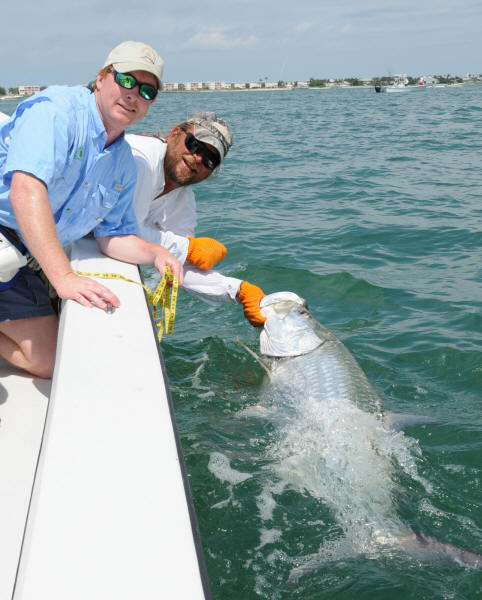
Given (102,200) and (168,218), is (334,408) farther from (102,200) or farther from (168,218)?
(168,218)

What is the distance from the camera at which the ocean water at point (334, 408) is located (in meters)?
2.45

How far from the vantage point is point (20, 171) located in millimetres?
2391

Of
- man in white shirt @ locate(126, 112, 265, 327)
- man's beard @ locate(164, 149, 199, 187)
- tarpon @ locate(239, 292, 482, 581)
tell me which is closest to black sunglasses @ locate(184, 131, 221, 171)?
man in white shirt @ locate(126, 112, 265, 327)

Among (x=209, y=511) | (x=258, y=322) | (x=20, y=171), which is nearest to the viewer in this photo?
(x=20, y=171)

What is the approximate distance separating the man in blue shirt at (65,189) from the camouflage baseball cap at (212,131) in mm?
990

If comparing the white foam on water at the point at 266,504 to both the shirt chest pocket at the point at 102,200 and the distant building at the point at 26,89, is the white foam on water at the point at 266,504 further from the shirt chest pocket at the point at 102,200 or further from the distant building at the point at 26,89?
the distant building at the point at 26,89

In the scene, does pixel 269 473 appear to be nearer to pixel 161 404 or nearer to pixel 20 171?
pixel 161 404

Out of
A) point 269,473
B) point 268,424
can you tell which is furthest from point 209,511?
point 268,424

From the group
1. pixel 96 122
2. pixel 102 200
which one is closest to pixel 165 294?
pixel 102 200

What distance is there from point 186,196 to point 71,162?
6.42 ft

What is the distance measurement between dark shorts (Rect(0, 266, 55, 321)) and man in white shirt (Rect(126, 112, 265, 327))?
1217 millimetres

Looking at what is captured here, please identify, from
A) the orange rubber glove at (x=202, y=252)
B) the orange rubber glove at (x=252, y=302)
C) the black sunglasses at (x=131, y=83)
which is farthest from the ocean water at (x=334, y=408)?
the black sunglasses at (x=131, y=83)

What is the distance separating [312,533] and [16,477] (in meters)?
1.31

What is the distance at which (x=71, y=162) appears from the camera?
2.67 m
